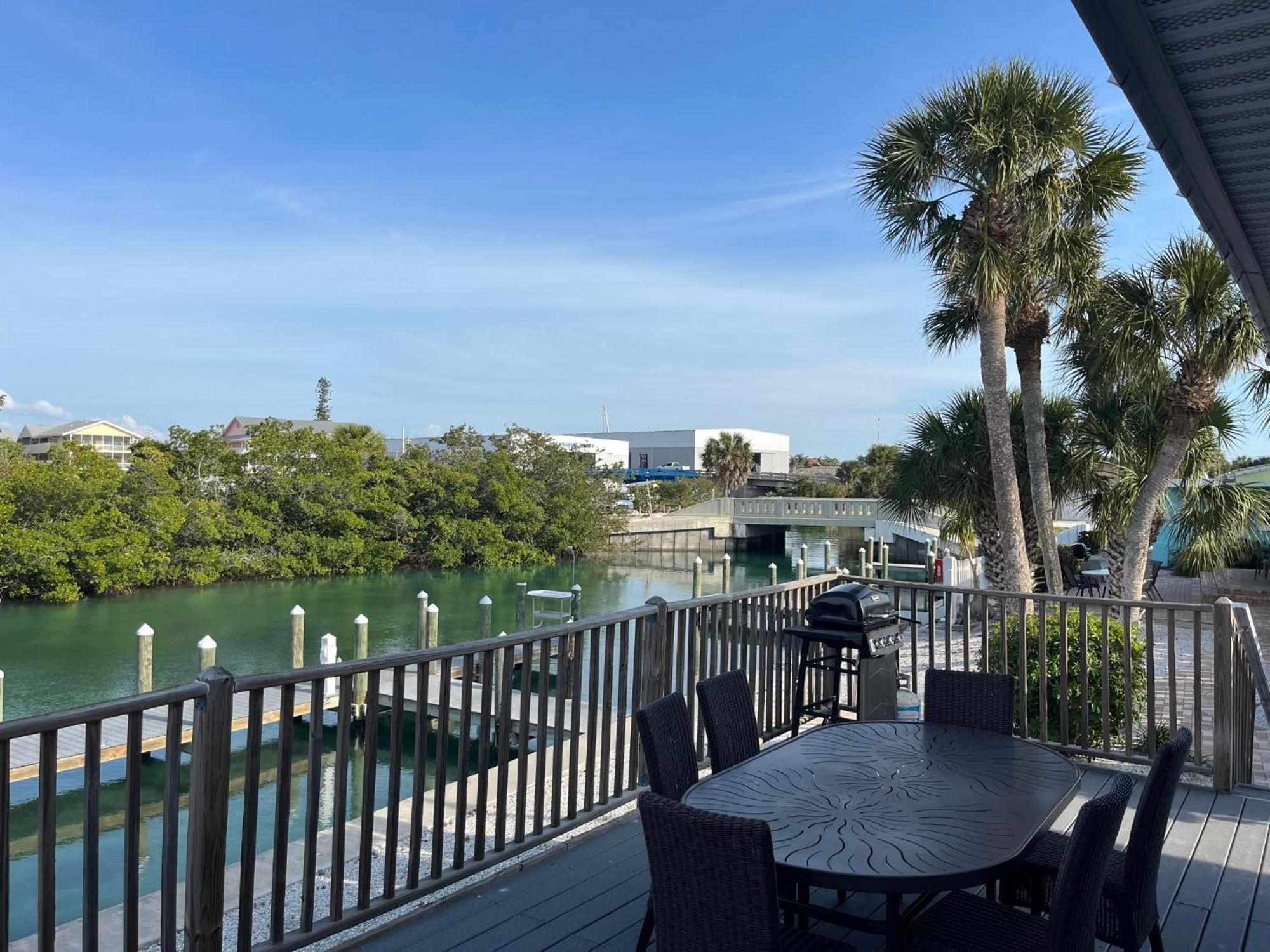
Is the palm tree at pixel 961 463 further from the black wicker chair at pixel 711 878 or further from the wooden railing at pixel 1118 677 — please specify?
the black wicker chair at pixel 711 878

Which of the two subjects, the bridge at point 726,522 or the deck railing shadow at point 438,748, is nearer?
the deck railing shadow at point 438,748

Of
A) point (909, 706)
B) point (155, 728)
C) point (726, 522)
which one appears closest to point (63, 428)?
point (726, 522)

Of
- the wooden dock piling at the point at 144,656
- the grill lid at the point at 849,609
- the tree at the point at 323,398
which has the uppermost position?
the tree at the point at 323,398

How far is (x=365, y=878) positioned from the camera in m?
2.46

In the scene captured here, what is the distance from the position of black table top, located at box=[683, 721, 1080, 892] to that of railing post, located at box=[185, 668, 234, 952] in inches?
43.9

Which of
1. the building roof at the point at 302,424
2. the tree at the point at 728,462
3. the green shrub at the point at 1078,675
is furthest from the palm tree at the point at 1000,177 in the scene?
the tree at the point at 728,462

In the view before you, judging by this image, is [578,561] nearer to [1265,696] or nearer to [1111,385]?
[1111,385]

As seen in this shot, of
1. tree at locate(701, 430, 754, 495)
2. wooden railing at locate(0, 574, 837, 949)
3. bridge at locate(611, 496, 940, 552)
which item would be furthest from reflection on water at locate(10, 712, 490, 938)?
tree at locate(701, 430, 754, 495)

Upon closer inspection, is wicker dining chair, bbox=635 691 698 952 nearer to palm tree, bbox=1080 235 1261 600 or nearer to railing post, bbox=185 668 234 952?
railing post, bbox=185 668 234 952

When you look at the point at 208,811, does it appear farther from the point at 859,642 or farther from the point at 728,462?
the point at 728,462

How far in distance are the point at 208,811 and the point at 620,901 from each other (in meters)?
1.34

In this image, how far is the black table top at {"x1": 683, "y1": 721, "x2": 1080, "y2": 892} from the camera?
6.07 feet

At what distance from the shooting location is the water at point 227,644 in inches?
339

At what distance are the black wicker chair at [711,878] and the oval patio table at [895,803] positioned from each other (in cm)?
19
